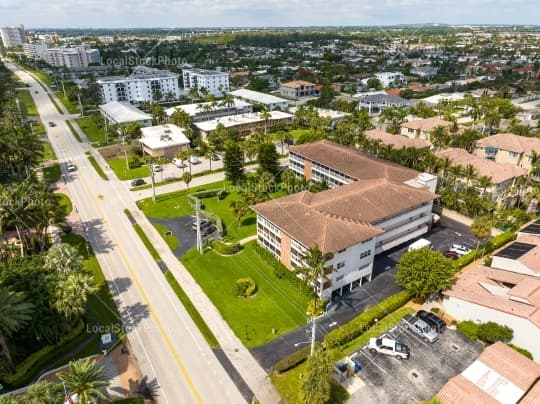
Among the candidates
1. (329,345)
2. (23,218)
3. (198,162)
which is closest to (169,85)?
(198,162)

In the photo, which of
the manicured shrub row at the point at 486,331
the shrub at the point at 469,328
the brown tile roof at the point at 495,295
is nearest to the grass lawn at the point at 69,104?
the brown tile roof at the point at 495,295

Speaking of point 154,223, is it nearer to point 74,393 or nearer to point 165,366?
point 165,366

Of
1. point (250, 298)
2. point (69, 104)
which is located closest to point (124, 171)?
point (250, 298)

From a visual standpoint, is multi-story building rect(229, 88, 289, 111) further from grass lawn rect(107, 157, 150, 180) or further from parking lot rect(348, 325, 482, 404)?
parking lot rect(348, 325, 482, 404)

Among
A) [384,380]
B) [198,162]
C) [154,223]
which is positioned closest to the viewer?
[384,380]

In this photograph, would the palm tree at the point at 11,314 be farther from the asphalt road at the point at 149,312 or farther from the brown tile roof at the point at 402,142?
the brown tile roof at the point at 402,142

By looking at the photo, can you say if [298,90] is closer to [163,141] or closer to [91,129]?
[91,129]
